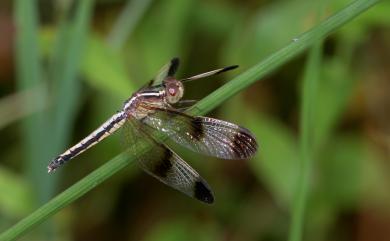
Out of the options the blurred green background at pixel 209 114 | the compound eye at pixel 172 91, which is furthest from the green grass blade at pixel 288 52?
the blurred green background at pixel 209 114

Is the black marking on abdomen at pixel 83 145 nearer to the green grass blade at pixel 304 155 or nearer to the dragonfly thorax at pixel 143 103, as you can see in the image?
the dragonfly thorax at pixel 143 103

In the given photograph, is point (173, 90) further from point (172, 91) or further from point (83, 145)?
point (83, 145)

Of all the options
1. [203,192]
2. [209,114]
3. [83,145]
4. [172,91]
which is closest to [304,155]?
[203,192]

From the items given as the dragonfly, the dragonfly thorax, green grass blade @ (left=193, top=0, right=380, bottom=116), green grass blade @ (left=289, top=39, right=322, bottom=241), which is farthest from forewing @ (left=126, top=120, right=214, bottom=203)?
green grass blade @ (left=193, top=0, right=380, bottom=116)

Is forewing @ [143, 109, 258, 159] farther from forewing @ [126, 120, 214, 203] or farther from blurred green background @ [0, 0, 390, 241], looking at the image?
blurred green background @ [0, 0, 390, 241]

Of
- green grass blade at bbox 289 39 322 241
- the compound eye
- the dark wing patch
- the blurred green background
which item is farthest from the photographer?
the blurred green background

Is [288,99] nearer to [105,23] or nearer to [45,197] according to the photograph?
[105,23]

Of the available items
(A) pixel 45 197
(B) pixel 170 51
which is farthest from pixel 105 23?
(A) pixel 45 197
